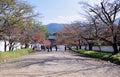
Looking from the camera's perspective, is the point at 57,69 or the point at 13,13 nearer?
the point at 57,69

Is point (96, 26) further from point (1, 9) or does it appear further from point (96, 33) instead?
point (1, 9)

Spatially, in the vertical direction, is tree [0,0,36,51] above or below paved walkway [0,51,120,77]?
above

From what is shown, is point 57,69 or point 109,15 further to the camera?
point 109,15

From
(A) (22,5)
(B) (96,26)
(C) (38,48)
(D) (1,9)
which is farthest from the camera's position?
(C) (38,48)

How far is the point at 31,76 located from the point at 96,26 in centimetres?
2736

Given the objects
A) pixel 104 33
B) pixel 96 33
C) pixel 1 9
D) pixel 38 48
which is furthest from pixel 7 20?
pixel 38 48

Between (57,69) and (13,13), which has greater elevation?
(13,13)

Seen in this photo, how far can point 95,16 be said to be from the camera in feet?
131

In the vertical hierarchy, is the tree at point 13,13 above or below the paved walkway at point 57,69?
above

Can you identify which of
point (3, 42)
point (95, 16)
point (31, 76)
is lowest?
point (31, 76)

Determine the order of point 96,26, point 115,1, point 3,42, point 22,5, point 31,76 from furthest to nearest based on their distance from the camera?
point 3,42 < point 96,26 < point 115,1 < point 22,5 < point 31,76

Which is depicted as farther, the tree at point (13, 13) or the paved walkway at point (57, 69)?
the tree at point (13, 13)

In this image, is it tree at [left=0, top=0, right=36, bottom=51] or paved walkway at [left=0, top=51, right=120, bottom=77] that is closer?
paved walkway at [left=0, top=51, right=120, bottom=77]

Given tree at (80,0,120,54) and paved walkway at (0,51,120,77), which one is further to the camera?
tree at (80,0,120,54)
